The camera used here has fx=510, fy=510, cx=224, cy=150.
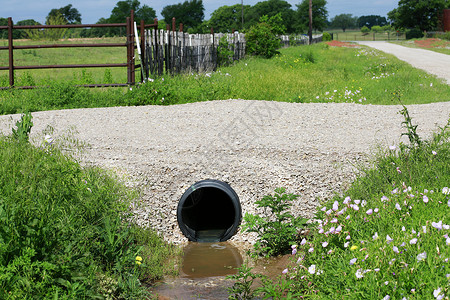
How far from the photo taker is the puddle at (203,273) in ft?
15.0

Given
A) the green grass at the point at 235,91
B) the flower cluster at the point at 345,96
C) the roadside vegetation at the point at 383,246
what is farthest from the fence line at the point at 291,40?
the roadside vegetation at the point at 383,246

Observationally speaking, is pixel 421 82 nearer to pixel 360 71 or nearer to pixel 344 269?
pixel 360 71

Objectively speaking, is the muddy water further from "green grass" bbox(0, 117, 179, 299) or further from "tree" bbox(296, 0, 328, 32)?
"tree" bbox(296, 0, 328, 32)

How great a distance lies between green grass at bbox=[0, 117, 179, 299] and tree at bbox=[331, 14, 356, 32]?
192 m

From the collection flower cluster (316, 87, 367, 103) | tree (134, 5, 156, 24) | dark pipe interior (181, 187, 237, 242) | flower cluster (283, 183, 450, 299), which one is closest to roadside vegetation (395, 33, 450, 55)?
flower cluster (316, 87, 367, 103)

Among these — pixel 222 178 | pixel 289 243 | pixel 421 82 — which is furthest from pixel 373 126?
pixel 421 82

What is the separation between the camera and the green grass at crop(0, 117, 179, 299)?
347 centimetres

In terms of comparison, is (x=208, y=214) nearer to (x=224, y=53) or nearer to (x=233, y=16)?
(x=224, y=53)

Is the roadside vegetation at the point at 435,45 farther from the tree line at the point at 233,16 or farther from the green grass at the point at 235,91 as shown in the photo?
the green grass at the point at 235,91

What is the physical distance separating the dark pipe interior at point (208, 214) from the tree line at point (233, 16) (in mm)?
28960

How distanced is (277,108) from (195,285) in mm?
5256

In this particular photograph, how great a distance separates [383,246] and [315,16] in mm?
75937

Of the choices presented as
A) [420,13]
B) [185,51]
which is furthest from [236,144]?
[420,13]

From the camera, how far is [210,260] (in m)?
5.49
